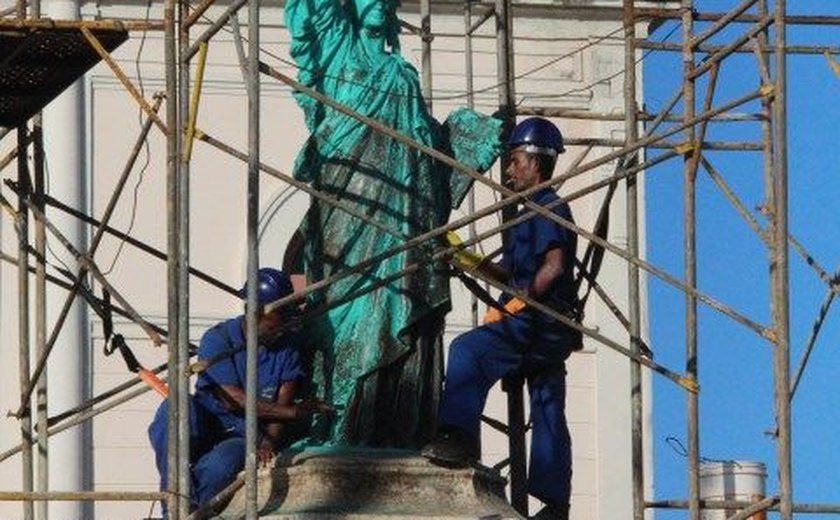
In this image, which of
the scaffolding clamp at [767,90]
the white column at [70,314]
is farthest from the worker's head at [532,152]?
the white column at [70,314]

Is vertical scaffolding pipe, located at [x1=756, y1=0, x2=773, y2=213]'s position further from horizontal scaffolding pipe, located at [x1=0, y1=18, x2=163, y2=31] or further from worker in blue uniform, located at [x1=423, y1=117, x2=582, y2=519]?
horizontal scaffolding pipe, located at [x1=0, y1=18, x2=163, y2=31]

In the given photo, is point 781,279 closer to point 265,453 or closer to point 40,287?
point 265,453

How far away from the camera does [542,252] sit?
2058 centimetres

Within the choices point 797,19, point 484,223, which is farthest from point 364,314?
point 484,223

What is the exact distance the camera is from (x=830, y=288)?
886 inches

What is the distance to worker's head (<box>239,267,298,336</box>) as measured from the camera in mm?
19391

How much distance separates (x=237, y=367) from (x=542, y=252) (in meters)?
1.63

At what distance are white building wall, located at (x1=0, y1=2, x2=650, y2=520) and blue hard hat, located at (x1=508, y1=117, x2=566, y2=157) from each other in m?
9.31

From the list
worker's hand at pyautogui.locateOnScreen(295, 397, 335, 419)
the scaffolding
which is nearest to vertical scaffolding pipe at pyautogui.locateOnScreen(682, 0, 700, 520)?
the scaffolding

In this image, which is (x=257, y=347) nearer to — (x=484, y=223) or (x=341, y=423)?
(x=341, y=423)

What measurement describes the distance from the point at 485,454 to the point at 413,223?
10.9m

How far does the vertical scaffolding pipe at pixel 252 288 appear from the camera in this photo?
18.8m

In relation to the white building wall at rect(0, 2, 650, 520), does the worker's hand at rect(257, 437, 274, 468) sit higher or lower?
lower

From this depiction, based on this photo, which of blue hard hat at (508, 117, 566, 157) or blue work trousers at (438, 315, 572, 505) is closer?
blue work trousers at (438, 315, 572, 505)
